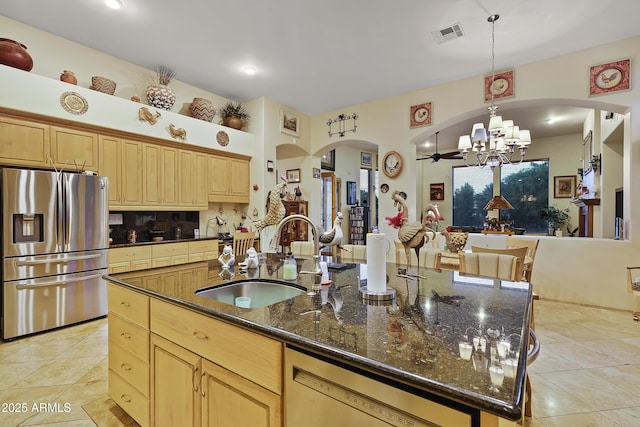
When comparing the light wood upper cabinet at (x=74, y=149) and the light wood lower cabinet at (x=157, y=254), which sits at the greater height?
the light wood upper cabinet at (x=74, y=149)

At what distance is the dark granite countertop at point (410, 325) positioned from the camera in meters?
0.65

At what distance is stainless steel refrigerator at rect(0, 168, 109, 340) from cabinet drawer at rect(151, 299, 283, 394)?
245cm

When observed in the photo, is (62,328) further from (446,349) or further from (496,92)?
(496,92)

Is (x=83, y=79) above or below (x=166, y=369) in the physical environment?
above

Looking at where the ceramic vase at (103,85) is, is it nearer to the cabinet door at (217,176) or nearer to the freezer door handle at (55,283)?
the cabinet door at (217,176)

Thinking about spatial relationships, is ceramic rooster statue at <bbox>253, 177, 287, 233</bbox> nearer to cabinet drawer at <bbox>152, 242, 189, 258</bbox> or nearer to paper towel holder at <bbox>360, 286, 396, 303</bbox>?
paper towel holder at <bbox>360, 286, 396, 303</bbox>

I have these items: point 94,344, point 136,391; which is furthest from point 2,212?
point 136,391

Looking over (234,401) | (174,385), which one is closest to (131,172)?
(174,385)

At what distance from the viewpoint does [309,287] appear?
1.50m

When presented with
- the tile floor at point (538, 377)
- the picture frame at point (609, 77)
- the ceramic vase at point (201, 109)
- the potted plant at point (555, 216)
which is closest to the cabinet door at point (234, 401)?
the tile floor at point (538, 377)

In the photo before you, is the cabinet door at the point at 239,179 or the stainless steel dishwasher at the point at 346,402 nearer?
the stainless steel dishwasher at the point at 346,402

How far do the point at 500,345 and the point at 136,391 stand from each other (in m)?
1.74

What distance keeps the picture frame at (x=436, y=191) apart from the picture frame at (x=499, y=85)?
4989 mm

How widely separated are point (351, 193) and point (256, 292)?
680 cm
